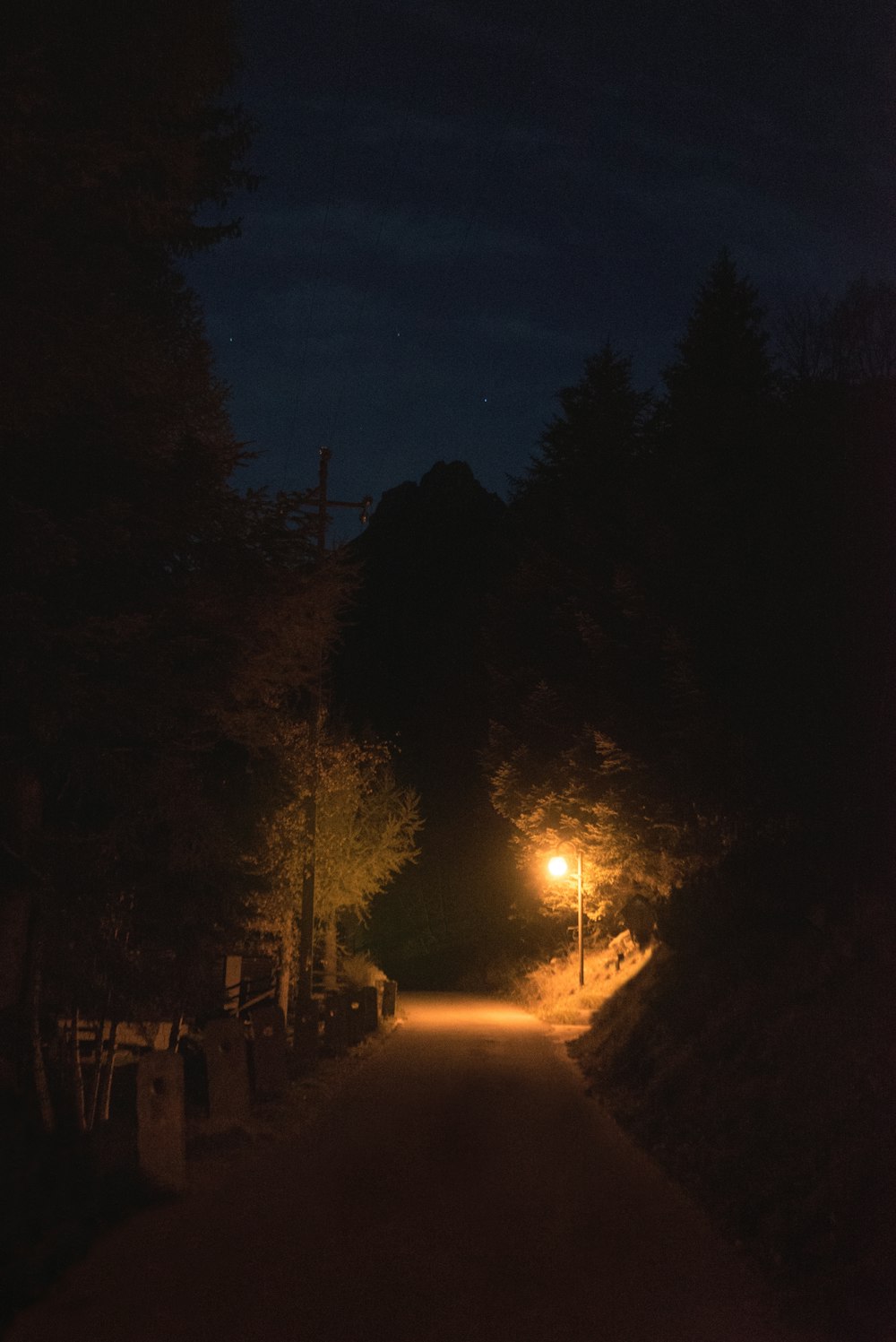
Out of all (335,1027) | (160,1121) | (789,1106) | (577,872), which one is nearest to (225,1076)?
(160,1121)

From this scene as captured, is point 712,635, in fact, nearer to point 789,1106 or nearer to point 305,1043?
point 305,1043

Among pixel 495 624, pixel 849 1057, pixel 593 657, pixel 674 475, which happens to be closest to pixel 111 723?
pixel 849 1057

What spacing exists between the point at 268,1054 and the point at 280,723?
464cm

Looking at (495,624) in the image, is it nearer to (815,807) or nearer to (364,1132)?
(815,807)

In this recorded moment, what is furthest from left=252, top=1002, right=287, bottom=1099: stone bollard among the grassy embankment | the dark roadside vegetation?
the grassy embankment

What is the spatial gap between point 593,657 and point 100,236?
18.5m

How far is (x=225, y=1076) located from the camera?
1324 cm

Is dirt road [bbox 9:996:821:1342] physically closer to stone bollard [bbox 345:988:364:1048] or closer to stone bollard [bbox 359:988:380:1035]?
stone bollard [bbox 345:988:364:1048]

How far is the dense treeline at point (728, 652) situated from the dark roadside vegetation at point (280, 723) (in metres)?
0.08

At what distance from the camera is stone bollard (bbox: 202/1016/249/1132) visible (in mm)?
13047

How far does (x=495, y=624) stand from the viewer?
3669 cm

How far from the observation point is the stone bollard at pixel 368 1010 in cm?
2360

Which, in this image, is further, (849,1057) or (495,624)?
(495,624)

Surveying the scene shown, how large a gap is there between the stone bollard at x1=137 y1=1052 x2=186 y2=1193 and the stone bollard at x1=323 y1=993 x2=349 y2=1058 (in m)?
11.1
